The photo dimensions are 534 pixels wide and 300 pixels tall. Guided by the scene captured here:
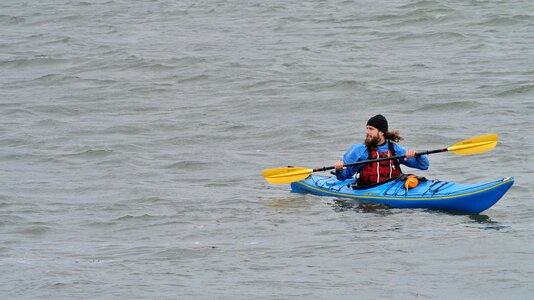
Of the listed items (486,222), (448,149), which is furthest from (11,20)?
(486,222)

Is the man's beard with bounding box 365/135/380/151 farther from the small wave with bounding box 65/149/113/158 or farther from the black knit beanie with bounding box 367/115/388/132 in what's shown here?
the small wave with bounding box 65/149/113/158

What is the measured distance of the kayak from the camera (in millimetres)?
8664

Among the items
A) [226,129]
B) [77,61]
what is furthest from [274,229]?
[77,61]

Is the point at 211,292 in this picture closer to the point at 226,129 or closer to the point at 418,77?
the point at 226,129

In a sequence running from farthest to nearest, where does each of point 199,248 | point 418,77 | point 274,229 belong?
point 418,77 < point 274,229 < point 199,248

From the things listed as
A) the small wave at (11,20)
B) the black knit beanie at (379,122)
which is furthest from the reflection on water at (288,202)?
the small wave at (11,20)

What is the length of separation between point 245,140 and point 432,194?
202 inches

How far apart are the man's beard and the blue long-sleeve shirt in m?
0.05

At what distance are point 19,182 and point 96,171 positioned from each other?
1068 millimetres

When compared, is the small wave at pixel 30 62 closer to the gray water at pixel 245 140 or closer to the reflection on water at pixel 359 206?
the gray water at pixel 245 140

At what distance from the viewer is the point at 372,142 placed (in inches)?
372

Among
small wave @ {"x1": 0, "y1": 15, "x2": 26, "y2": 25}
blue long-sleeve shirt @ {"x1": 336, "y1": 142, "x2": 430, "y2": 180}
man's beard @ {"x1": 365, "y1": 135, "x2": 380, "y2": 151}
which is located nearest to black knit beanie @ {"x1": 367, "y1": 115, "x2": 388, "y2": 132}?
man's beard @ {"x1": 365, "y1": 135, "x2": 380, "y2": 151}

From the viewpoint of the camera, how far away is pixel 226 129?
47.4 ft

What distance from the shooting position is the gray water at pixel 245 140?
23.1 feet
